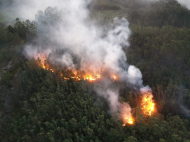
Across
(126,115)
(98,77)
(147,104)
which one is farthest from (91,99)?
(147,104)

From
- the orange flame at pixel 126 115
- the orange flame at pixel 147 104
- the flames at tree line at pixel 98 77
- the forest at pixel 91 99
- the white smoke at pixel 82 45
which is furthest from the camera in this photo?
the white smoke at pixel 82 45

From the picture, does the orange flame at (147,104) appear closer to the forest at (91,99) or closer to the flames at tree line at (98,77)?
the flames at tree line at (98,77)

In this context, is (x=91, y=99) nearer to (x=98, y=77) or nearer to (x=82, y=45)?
(x=98, y=77)

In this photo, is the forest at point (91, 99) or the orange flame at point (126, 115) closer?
the forest at point (91, 99)

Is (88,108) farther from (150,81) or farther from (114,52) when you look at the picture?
(114,52)

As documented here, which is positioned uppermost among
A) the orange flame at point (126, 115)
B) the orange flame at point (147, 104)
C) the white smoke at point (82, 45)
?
the white smoke at point (82, 45)

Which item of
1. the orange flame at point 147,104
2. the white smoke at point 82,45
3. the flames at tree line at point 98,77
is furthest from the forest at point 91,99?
the white smoke at point 82,45

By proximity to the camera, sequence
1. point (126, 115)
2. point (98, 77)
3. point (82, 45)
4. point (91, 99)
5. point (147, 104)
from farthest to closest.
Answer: point (82, 45) < point (98, 77) < point (147, 104) < point (91, 99) < point (126, 115)
